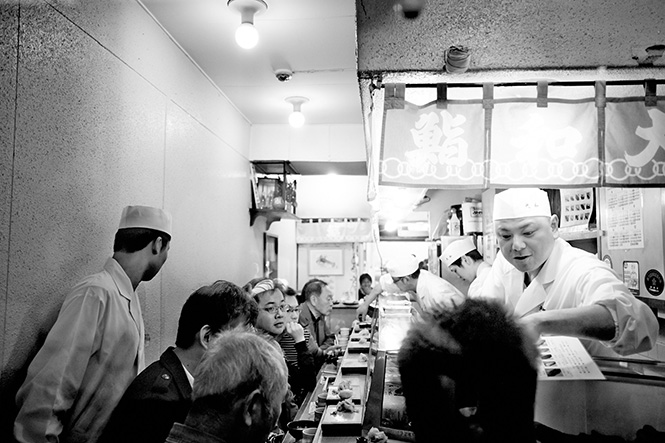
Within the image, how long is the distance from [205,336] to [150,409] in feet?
1.66

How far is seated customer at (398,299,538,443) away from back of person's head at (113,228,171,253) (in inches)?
92.2

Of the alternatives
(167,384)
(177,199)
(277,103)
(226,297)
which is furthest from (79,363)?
(277,103)

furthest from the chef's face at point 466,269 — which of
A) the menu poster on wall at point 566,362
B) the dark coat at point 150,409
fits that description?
the dark coat at point 150,409

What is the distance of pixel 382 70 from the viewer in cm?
267

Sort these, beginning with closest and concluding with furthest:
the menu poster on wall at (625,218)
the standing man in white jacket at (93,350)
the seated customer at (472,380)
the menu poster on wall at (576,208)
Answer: the seated customer at (472,380) → the standing man in white jacket at (93,350) → the menu poster on wall at (625,218) → the menu poster on wall at (576,208)

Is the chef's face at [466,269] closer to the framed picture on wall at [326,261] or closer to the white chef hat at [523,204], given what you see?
the white chef hat at [523,204]

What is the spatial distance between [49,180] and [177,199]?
180 cm

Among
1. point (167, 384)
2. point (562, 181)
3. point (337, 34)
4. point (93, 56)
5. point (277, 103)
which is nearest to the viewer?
point (167, 384)

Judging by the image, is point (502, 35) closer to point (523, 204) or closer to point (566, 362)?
point (523, 204)

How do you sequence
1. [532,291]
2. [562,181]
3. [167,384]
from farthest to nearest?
[532,291]
[562,181]
[167,384]

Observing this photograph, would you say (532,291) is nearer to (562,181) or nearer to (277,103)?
(562,181)

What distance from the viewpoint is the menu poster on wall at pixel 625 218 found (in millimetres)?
3258

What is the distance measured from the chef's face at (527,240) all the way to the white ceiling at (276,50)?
206cm

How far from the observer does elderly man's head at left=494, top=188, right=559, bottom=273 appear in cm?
309
